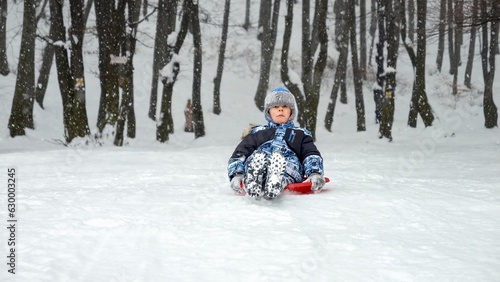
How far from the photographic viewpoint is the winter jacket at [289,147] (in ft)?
17.3

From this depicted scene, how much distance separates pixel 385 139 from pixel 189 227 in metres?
11.5

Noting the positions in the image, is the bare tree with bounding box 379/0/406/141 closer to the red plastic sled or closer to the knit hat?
the knit hat

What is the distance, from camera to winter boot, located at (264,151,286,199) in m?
4.37

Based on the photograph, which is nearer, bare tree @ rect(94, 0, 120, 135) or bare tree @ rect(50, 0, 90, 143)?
bare tree @ rect(50, 0, 90, 143)

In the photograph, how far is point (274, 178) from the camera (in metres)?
4.40

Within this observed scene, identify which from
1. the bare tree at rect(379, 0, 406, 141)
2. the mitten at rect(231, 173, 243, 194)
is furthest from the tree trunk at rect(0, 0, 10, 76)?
the mitten at rect(231, 173, 243, 194)

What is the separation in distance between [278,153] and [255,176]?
0.40m

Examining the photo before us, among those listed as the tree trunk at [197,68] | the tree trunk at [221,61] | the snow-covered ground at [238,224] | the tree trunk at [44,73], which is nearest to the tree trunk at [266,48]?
the tree trunk at [221,61]

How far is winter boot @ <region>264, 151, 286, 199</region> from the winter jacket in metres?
0.71

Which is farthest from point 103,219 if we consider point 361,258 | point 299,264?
point 361,258

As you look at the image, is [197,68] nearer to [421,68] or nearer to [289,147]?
[421,68]

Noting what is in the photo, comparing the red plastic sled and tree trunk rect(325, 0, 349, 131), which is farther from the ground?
tree trunk rect(325, 0, 349, 131)

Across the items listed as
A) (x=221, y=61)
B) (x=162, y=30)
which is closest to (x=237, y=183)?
(x=162, y=30)

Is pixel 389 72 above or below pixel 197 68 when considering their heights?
below
